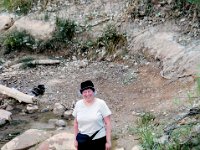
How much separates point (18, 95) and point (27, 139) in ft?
5.97

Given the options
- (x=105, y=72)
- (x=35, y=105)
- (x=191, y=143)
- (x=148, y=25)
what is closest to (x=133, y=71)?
(x=105, y=72)

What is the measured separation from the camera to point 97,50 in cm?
1119

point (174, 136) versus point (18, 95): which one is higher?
point (18, 95)

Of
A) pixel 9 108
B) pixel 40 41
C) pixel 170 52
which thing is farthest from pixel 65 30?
pixel 170 52

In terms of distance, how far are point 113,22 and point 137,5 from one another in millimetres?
631

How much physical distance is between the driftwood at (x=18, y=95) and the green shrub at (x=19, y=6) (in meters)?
3.55

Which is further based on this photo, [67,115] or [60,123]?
[67,115]

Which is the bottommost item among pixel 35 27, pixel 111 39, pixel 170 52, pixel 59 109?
pixel 59 109

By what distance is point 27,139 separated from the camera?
26.5 ft

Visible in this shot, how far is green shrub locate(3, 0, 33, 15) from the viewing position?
13.1 metres

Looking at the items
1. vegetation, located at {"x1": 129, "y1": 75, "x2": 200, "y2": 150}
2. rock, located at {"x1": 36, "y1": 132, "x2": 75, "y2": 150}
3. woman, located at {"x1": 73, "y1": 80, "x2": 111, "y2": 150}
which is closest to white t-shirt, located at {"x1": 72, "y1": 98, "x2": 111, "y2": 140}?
woman, located at {"x1": 73, "y1": 80, "x2": 111, "y2": 150}

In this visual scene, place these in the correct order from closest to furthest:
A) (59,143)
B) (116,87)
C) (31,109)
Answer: (59,143), (31,109), (116,87)

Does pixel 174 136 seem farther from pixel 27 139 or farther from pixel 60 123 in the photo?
pixel 60 123

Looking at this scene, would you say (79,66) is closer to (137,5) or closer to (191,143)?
(137,5)
